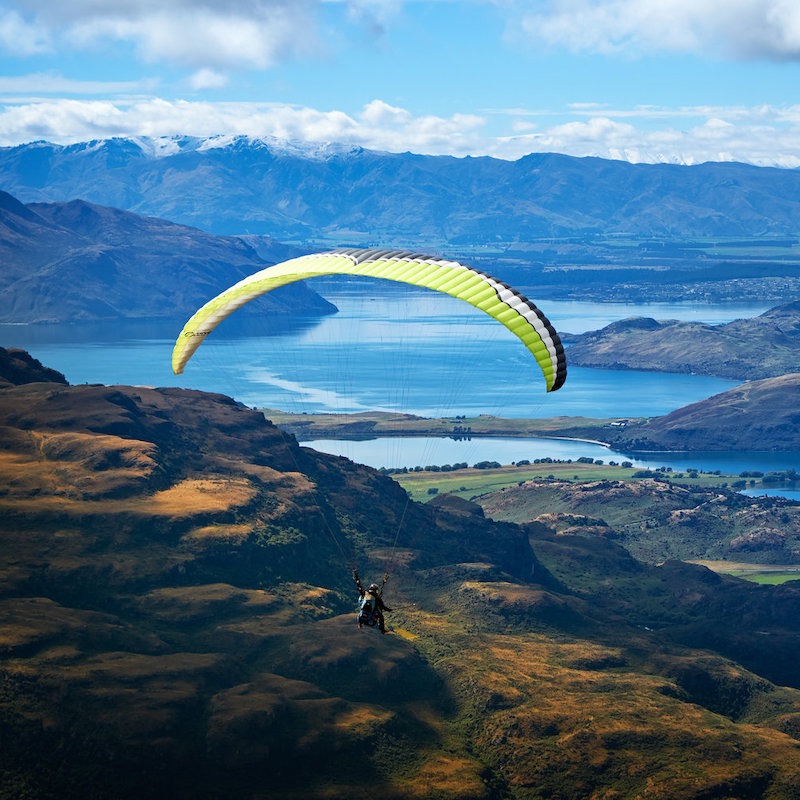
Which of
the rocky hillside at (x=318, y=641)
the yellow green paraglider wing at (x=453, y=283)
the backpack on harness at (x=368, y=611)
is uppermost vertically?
the yellow green paraglider wing at (x=453, y=283)

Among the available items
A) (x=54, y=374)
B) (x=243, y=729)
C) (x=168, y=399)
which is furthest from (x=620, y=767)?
(x=54, y=374)

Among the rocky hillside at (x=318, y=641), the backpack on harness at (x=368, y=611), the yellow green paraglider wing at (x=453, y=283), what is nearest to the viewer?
the backpack on harness at (x=368, y=611)

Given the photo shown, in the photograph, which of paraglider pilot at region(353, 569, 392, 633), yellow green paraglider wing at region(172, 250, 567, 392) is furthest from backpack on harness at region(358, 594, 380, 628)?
yellow green paraglider wing at region(172, 250, 567, 392)

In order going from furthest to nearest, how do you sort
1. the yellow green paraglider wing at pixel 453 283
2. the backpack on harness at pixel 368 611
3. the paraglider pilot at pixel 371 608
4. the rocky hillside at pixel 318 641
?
the rocky hillside at pixel 318 641
the yellow green paraglider wing at pixel 453 283
the backpack on harness at pixel 368 611
the paraglider pilot at pixel 371 608

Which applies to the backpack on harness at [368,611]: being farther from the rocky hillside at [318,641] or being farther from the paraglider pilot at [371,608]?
the rocky hillside at [318,641]

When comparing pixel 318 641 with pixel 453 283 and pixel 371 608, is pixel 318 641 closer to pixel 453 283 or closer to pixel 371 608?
pixel 371 608

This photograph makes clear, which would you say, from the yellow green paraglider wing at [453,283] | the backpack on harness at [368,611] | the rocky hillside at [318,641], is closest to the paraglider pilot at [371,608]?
the backpack on harness at [368,611]
